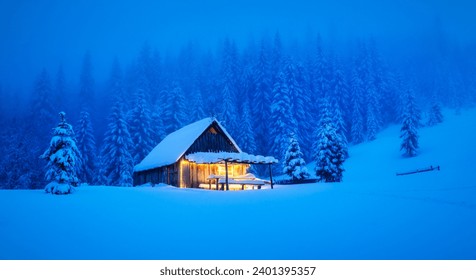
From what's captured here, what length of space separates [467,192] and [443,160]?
24981mm

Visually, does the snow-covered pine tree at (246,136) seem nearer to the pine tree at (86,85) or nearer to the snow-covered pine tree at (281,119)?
the snow-covered pine tree at (281,119)

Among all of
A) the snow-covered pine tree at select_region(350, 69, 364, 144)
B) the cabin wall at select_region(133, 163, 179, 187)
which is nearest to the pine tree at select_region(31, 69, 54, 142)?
the cabin wall at select_region(133, 163, 179, 187)

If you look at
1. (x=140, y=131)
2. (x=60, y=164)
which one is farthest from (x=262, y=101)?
(x=60, y=164)

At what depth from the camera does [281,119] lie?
50.5m

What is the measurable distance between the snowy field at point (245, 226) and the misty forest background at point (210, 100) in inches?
1017

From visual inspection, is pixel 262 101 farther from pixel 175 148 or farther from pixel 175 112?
pixel 175 148

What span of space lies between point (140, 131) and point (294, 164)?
21.9m

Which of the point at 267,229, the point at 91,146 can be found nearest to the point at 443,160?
the point at 267,229

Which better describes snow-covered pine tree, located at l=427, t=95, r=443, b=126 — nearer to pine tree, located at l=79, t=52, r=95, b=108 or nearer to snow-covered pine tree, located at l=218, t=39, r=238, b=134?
snow-covered pine tree, located at l=218, t=39, r=238, b=134

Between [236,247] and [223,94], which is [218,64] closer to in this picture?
[223,94]

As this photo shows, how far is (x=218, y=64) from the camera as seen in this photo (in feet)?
234

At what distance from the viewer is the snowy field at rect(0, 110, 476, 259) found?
7961 mm

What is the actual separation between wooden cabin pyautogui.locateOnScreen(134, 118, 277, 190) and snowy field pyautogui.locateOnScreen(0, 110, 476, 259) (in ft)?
28.0

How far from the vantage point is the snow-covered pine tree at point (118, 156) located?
37.8 meters
